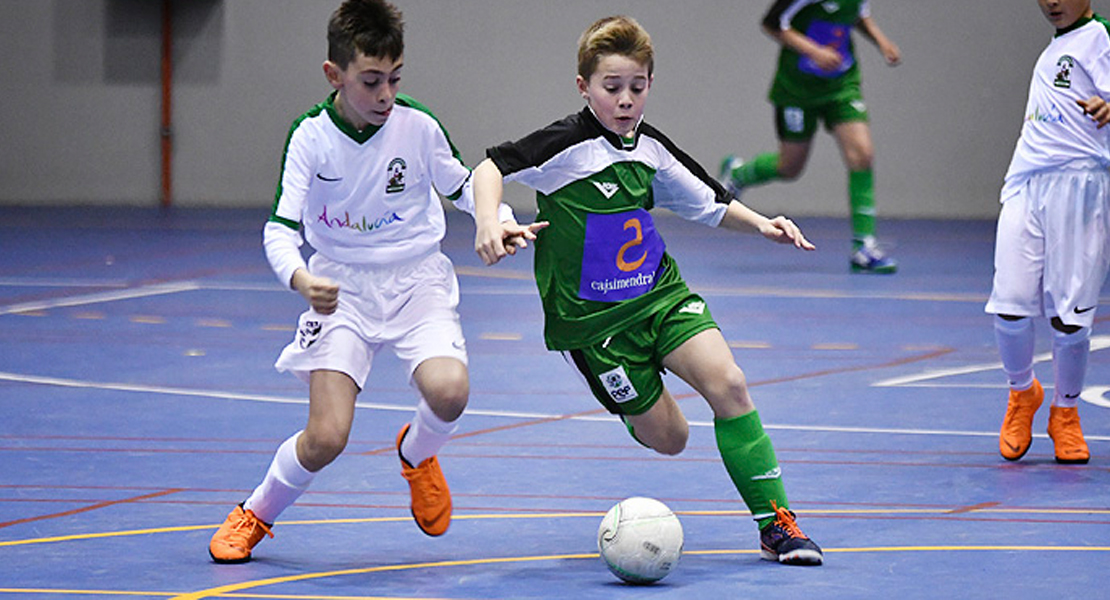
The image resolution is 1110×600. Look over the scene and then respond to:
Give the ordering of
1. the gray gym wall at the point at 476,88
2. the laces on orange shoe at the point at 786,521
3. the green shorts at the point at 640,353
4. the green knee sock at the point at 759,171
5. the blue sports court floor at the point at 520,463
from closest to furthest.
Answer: the blue sports court floor at the point at 520,463
the laces on orange shoe at the point at 786,521
the green shorts at the point at 640,353
the green knee sock at the point at 759,171
the gray gym wall at the point at 476,88

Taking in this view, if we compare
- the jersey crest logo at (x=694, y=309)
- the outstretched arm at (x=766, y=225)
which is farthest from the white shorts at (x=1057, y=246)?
the jersey crest logo at (x=694, y=309)

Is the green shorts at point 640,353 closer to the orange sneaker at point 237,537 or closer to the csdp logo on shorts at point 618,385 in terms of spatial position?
the csdp logo on shorts at point 618,385

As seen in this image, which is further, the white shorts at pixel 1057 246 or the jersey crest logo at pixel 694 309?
the white shorts at pixel 1057 246

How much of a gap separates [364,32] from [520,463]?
1.96 metres

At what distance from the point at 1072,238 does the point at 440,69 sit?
38.3 feet

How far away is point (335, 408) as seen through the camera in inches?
192

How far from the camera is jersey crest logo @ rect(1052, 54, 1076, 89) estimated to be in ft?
20.3

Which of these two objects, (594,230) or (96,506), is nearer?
(594,230)

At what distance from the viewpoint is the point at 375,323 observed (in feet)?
16.6

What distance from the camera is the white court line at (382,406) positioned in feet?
22.3

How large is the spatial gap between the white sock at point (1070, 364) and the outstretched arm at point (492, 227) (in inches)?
96.6

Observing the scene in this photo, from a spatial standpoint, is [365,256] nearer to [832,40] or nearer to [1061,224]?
[1061,224]

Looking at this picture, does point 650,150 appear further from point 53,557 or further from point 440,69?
point 440,69

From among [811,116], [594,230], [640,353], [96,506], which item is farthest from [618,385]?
[811,116]
